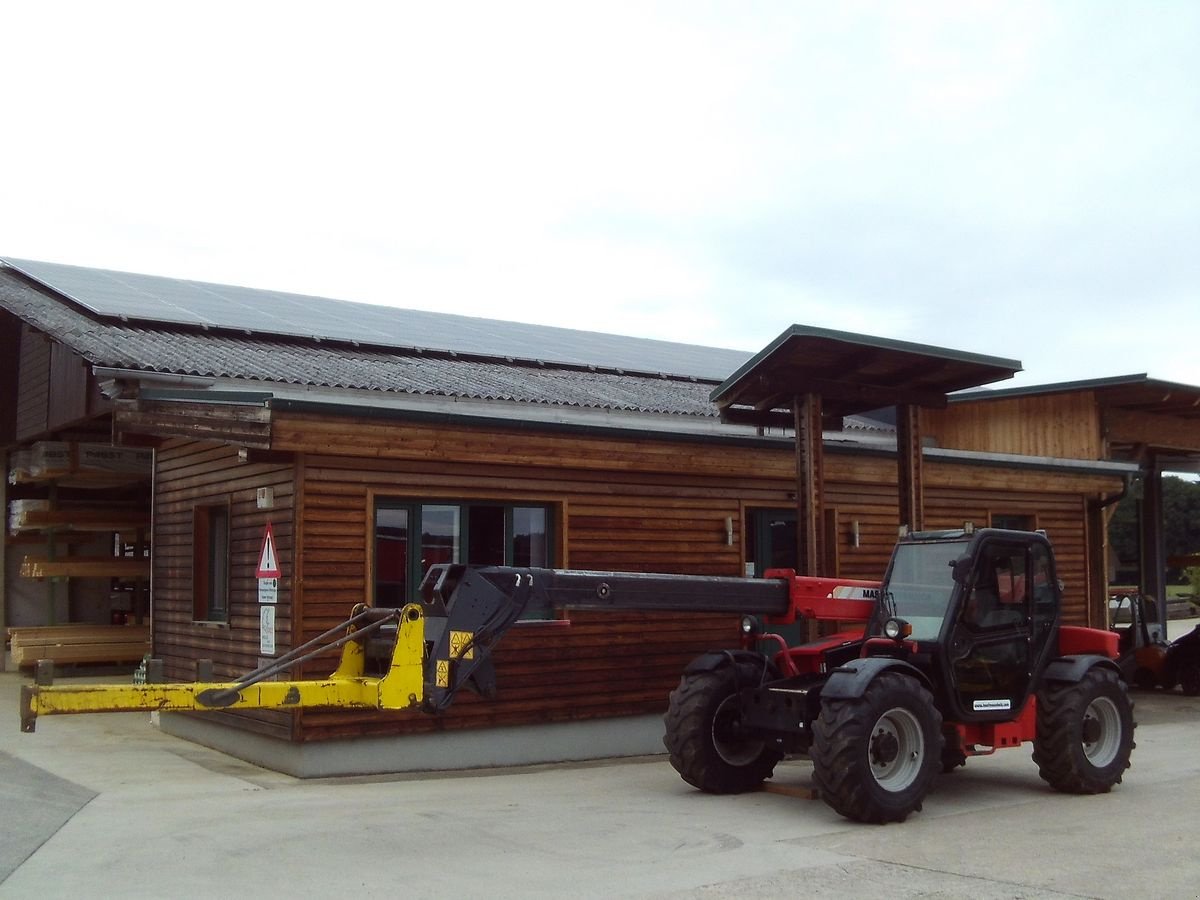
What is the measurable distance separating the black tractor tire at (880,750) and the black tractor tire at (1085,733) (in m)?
1.38

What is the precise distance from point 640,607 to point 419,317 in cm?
1236

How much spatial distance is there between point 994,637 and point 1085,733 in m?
1.30

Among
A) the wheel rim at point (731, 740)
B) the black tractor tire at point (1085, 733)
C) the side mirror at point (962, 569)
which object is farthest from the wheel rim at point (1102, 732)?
the wheel rim at point (731, 740)

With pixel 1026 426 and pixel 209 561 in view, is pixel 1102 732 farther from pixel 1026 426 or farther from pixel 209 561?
pixel 1026 426

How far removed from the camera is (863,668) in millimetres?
9078

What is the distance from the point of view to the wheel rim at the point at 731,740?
1002 cm

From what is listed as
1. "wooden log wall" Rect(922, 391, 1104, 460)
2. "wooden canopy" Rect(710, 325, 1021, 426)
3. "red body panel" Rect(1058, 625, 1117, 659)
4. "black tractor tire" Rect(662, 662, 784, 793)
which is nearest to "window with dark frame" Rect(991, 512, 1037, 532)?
"wooden log wall" Rect(922, 391, 1104, 460)

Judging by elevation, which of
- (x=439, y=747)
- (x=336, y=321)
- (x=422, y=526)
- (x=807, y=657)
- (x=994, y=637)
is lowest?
(x=439, y=747)

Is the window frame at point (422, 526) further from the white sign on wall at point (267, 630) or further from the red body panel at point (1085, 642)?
the red body panel at point (1085, 642)

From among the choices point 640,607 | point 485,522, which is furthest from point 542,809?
point 485,522

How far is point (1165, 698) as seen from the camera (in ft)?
60.3

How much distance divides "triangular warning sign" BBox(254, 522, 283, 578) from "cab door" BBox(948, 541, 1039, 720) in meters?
5.71

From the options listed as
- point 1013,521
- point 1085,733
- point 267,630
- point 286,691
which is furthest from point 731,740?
point 1013,521

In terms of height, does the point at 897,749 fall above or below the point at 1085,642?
below
